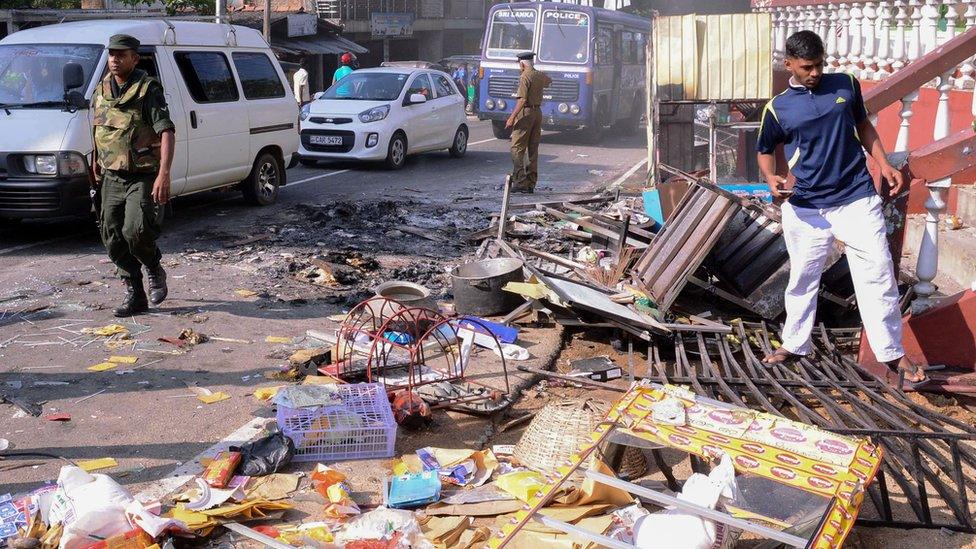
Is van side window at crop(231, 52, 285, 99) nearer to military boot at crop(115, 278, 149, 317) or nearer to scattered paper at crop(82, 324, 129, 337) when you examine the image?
military boot at crop(115, 278, 149, 317)

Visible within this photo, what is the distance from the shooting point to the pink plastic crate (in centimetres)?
449

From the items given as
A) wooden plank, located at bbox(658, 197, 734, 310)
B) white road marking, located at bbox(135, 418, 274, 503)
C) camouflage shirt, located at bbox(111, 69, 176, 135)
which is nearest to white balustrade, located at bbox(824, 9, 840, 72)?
wooden plank, located at bbox(658, 197, 734, 310)

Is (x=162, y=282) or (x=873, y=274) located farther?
(x=162, y=282)

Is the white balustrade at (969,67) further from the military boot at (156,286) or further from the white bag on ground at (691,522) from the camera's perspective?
the military boot at (156,286)

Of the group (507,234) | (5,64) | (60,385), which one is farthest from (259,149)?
(60,385)

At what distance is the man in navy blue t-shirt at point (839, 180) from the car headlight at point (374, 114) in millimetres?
10060

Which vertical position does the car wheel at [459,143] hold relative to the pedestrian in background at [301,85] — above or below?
below

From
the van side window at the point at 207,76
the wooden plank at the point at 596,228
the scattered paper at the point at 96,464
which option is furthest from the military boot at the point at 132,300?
the wooden plank at the point at 596,228

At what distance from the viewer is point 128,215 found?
6.50 m

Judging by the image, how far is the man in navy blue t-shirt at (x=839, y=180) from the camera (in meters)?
5.12

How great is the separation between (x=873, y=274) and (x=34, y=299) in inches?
242

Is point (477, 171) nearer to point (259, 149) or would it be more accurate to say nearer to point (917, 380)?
point (259, 149)

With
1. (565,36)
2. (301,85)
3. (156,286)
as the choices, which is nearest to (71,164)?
(156,286)

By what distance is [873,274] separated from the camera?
5.13 m
